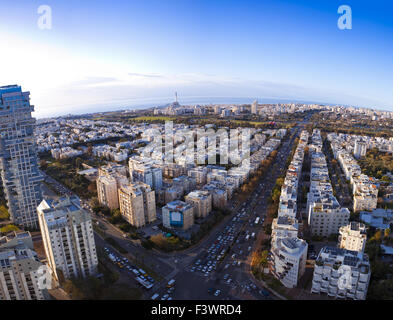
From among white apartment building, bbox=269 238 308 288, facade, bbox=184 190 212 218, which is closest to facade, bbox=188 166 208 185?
facade, bbox=184 190 212 218

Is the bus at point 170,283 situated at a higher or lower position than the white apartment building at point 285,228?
lower

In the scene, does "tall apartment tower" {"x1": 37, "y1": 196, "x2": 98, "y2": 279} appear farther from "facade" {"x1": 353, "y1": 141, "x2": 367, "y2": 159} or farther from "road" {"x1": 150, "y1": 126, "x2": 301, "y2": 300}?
"facade" {"x1": 353, "y1": 141, "x2": 367, "y2": 159}

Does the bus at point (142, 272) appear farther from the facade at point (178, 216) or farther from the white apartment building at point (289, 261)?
the white apartment building at point (289, 261)

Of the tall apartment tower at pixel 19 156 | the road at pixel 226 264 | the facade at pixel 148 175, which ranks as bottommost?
the road at pixel 226 264

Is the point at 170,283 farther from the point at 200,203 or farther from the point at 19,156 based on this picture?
the point at 19,156

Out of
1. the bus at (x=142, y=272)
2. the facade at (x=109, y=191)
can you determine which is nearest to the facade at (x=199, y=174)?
the facade at (x=109, y=191)

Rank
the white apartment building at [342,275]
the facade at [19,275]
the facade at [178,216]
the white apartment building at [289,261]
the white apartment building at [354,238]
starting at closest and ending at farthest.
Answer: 1. the facade at [19,275]
2. the white apartment building at [342,275]
3. the white apartment building at [289,261]
4. the white apartment building at [354,238]
5. the facade at [178,216]
